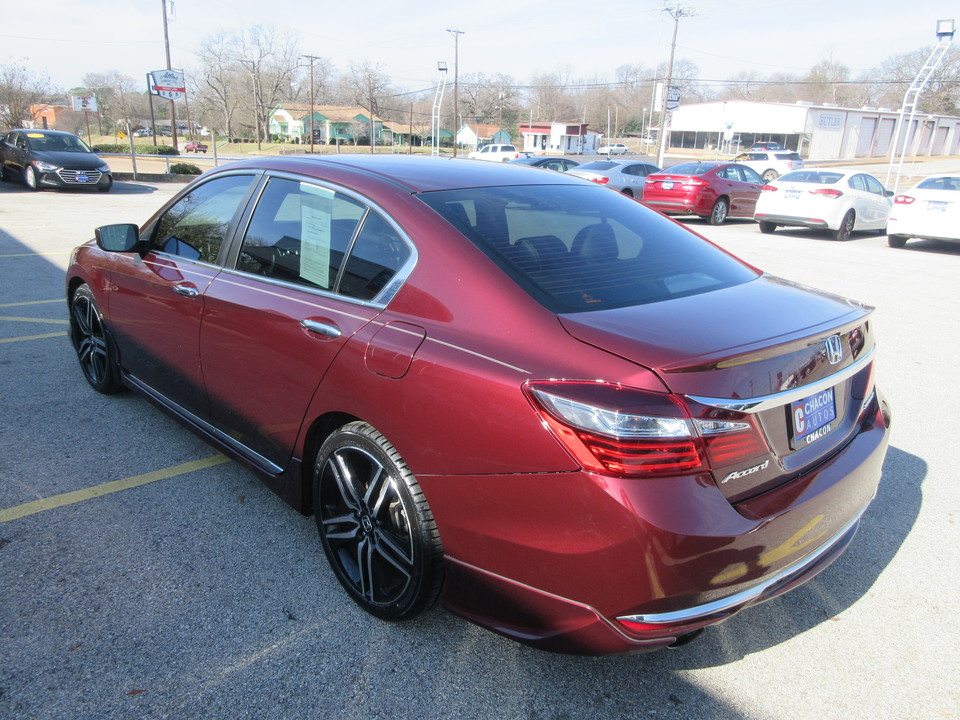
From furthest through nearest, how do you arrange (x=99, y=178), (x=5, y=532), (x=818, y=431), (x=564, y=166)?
(x=564, y=166), (x=99, y=178), (x=5, y=532), (x=818, y=431)

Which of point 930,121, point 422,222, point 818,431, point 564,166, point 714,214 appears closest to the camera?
point 818,431

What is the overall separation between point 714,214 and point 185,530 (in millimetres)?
16555

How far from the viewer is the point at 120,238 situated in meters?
3.95

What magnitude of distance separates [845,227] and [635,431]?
1583cm

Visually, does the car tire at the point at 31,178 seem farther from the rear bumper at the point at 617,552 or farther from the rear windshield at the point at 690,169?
the rear bumper at the point at 617,552

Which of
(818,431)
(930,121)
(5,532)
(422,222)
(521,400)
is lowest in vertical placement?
(5,532)

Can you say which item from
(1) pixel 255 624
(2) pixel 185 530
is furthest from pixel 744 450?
(2) pixel 185 530

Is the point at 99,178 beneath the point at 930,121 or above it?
beneath

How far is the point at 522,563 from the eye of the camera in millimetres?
2041

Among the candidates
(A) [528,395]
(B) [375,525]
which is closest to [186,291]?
(B) [375,525]

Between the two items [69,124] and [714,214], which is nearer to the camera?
[714,214]

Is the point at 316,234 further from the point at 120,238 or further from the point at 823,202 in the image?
the point at 823,202

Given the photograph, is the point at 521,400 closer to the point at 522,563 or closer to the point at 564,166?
the point at 522,563

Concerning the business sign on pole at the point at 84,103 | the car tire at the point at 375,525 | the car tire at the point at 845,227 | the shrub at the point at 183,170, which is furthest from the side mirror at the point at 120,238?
the business sign on pole at the point at 84,103
